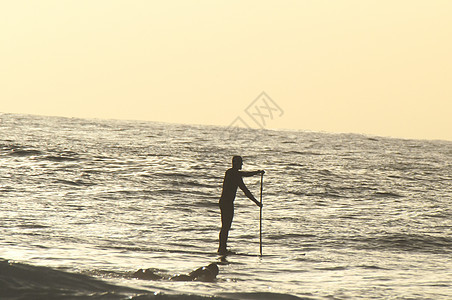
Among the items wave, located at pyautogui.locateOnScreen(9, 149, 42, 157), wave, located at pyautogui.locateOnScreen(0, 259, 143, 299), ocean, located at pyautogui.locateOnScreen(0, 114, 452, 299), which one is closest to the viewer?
wave, located at pyautogui.locateOnScreen(0, 259, 143, 299)

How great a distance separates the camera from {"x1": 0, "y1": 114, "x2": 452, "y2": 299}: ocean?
454 inches

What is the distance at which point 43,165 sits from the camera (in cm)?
4247

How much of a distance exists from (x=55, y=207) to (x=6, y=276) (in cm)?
1529

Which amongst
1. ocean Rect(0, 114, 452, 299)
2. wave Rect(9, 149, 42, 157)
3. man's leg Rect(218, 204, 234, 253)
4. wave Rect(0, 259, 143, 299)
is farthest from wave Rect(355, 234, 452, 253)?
wave Rect(9, 149, 42, 157)

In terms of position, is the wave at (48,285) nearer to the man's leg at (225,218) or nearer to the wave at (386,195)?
the man's leg at (225,218)

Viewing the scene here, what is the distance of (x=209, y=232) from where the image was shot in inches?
818

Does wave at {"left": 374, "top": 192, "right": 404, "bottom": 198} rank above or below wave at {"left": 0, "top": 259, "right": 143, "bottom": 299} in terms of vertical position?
below

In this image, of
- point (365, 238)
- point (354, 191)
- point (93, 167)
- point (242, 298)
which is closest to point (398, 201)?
point (354, 191)

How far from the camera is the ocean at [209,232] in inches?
454

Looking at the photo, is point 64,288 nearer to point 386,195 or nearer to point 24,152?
point 386,195

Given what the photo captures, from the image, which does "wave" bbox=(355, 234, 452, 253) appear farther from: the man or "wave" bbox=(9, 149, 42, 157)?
"wave" bbox=(9, 149, 42, 157)

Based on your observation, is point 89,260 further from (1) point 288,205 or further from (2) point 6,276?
(1) point 288,205

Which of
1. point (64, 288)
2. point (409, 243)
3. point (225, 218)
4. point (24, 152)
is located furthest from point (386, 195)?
point (24, 152)

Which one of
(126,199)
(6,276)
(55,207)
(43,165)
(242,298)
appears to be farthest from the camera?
(43,165)
